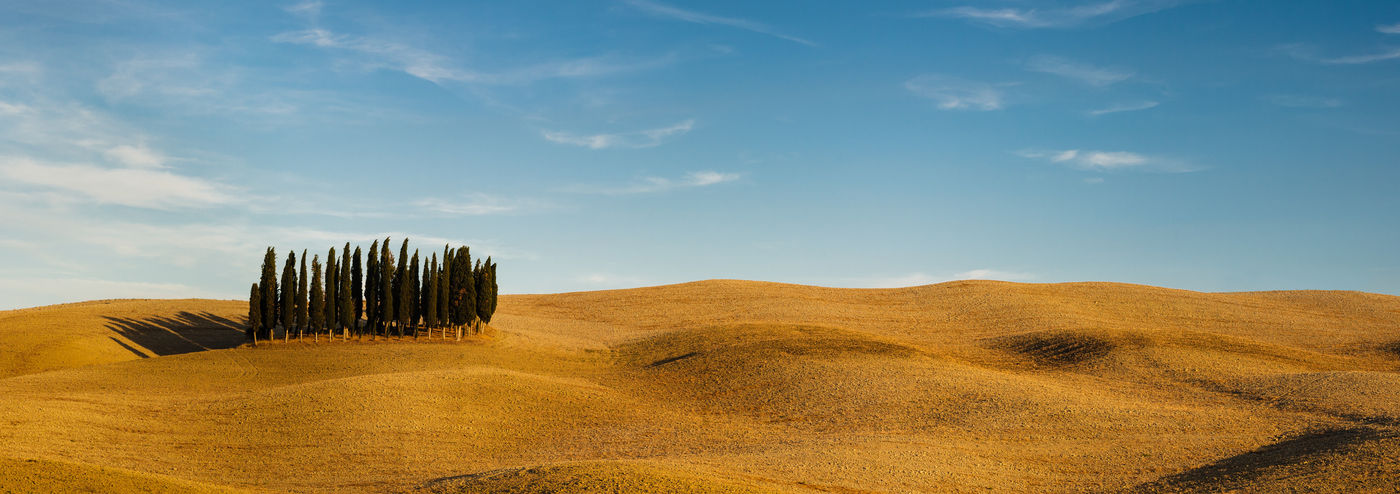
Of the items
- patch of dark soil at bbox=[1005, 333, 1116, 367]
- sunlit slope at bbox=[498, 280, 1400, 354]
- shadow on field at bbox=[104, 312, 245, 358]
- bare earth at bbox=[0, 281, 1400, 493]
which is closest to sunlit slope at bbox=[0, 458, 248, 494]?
bare earth at bbox=[0, 281, 1400, 493]

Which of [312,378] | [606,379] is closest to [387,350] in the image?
[312,378]

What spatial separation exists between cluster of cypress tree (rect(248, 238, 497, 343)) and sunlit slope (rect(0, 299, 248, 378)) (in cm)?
286

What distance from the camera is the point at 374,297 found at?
3953 centimetres

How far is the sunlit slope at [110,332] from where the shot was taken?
34.8 m

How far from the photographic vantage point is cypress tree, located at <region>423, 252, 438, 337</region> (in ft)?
130

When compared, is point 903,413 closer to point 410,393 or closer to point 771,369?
point 771,369

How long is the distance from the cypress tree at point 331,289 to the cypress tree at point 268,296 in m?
2.03

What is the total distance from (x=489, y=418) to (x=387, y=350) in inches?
467

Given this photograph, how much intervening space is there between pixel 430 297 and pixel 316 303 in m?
4.40

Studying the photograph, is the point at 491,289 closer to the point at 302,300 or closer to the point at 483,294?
the point at 483,294

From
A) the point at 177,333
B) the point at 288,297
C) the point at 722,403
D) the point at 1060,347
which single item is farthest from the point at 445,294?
the point at 1060,347

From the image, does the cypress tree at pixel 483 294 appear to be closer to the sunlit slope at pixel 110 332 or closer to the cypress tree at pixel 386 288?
the cypress tree at pixel 386 288

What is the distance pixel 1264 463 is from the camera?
62.3ft

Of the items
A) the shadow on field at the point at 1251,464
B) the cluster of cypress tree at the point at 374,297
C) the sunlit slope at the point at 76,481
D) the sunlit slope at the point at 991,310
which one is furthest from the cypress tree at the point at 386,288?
the shadow on field at the point at 1251,464
